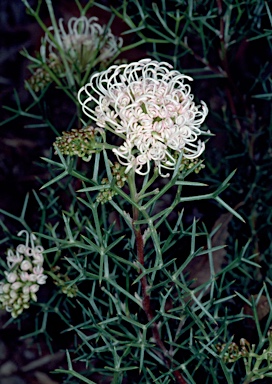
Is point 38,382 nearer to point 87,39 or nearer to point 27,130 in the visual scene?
point 27,130

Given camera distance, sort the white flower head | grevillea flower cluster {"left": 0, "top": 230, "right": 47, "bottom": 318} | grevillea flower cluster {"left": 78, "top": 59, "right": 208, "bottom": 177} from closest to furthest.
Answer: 1. grevillea flower cluster {"left": 78, "top": 59, "right": 208, "bottom": 177}
2. grevillea flower cluster {"left": 0, "top": 230, "right": 47, "bottom": 318}
3. the white flower head

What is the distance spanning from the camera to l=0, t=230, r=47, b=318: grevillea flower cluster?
2.45 feet

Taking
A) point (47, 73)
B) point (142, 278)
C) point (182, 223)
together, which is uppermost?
point (47, 73)

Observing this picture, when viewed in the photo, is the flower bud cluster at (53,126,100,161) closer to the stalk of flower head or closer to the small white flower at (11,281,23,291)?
the stalk of flower head

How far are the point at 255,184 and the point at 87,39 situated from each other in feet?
1.17

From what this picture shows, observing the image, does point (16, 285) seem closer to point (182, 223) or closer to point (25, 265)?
point (25, 265)

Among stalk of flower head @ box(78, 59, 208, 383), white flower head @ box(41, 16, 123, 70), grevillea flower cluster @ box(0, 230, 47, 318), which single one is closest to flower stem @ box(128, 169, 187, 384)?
stalk of flower head @ box(78, 59, 208, 383)

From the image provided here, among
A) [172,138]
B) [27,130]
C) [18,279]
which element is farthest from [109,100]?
[27,130]

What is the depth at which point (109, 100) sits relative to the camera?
575 millimetres

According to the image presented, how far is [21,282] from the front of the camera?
759 millimetres

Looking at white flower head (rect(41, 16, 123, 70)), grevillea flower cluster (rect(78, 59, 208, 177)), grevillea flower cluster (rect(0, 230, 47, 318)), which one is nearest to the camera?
grevillea flower cluster (rect(78, 59, 208, 177))

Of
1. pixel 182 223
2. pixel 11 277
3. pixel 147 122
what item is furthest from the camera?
pixel 182 223

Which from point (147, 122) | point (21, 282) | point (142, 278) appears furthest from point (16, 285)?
point (147, 122)

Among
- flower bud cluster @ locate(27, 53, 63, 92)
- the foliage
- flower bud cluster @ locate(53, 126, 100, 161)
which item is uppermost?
flower bud cluster @ locate(53, 126, 100, 161)
